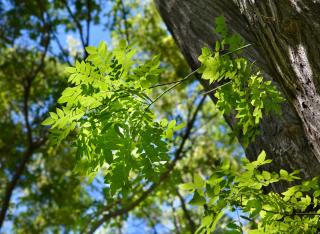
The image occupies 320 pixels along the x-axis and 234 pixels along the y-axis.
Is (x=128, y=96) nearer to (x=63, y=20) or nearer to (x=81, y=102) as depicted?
(x=81, y=102)

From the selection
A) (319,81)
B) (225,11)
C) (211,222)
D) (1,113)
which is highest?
(1,113)

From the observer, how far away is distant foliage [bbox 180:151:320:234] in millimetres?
1956

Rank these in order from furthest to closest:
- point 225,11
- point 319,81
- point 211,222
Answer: point 225,11 → point 211,222 → point 319,81

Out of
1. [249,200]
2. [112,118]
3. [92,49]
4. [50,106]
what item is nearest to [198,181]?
[249,200]

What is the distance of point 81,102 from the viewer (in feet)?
6.77

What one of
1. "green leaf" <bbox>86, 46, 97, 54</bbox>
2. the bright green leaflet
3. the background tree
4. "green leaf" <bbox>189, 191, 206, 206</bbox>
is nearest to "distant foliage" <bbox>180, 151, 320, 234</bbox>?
"green leaf" <bbox>189, 191, 206, 206</bbox>

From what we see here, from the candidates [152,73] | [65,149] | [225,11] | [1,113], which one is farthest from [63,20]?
[152,73]

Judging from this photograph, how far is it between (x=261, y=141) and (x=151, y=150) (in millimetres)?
1078

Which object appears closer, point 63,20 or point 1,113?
point 63,20

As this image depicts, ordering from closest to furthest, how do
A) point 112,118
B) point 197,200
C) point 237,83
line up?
point 197,200, point 112,118, point 237,83

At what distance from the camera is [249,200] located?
1994mm

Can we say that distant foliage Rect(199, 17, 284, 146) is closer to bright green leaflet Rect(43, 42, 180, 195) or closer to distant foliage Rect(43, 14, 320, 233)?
distant foliage Rect(43, 14, 320, 233)

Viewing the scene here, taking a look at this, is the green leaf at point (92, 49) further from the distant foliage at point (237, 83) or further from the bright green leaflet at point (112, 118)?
the distant foliage at point (237, 83)

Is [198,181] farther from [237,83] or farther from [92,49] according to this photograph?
[92,49]
